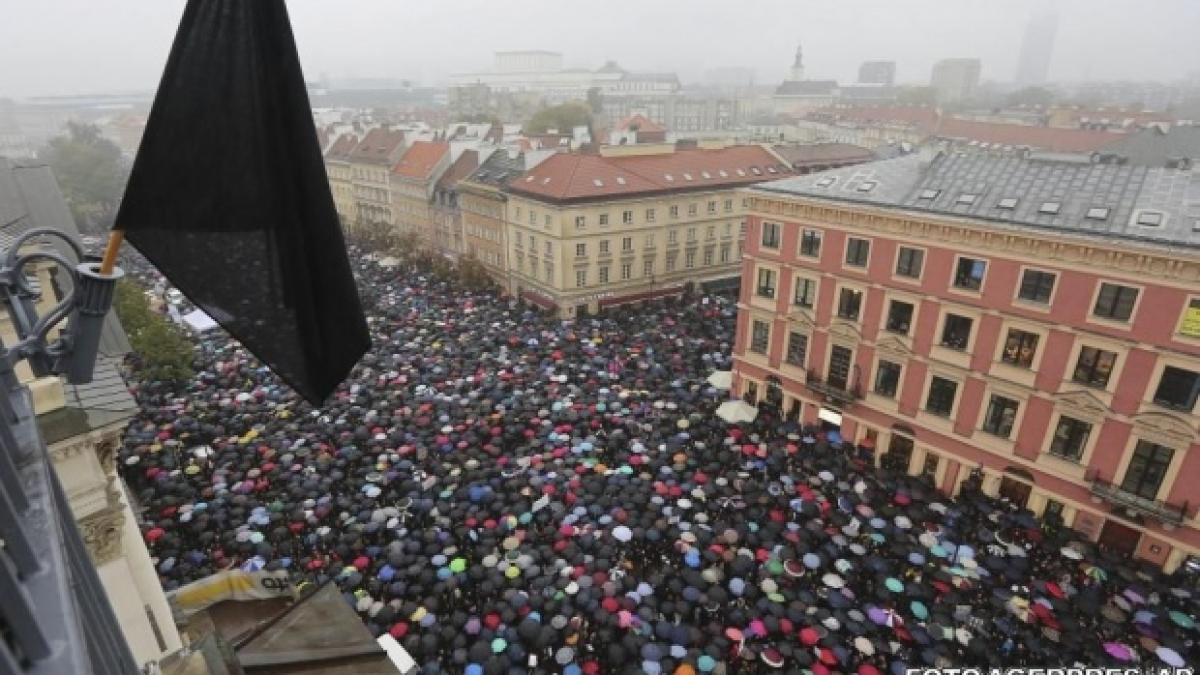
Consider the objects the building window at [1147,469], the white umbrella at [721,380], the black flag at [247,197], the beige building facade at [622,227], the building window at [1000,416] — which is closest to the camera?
the black flag at [247,197]

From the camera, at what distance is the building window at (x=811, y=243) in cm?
3378

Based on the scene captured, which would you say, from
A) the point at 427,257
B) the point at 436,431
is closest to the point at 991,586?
the point at 436,431

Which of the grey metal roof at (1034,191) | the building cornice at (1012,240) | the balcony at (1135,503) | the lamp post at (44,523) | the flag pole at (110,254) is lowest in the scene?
the balcony at (1135,503)

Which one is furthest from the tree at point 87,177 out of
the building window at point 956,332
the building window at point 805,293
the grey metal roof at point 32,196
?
the building window at point 956,332

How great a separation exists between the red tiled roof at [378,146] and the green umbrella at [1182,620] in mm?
78416

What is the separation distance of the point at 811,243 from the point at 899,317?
230 inches

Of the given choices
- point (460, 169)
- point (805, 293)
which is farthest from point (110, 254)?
point (460, 169)

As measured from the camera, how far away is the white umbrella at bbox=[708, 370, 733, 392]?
39.1 metres

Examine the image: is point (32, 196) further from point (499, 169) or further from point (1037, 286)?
point (1037, 286)

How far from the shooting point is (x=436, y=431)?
112 feet

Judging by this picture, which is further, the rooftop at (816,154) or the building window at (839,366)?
the rooftop at (816,154)

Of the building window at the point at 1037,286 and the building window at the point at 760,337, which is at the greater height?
the building window at the point at 1037,286

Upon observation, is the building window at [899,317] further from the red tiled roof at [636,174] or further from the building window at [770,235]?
the red tiled roof at [636,174]

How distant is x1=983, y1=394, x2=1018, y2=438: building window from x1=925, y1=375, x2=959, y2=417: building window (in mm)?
1537
